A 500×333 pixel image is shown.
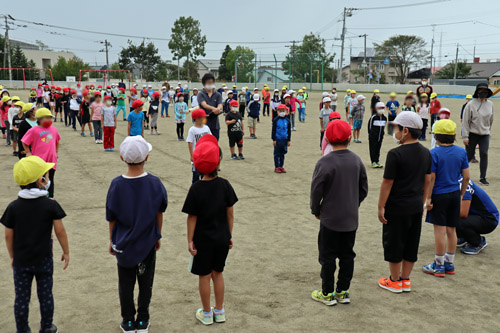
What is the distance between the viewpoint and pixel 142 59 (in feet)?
282

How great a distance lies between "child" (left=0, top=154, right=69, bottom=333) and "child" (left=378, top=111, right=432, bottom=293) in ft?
10.3

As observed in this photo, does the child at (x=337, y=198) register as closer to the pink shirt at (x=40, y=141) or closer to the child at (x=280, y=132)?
the pink shirt at (x=40, y=141)

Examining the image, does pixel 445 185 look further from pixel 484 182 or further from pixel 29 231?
pixel 484 182

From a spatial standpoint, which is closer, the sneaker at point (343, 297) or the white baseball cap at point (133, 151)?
the white baseball cap at point (133, 151)

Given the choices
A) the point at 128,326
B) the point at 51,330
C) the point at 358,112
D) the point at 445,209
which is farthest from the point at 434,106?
the point at 51,330

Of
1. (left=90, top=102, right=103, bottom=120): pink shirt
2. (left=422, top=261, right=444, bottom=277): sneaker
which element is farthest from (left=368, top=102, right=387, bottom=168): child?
(left=90, top=102, right=103, bottom=120): pink shirt

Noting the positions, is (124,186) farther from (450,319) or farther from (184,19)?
(184,19)

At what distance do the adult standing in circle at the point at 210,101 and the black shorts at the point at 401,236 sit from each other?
5.52m

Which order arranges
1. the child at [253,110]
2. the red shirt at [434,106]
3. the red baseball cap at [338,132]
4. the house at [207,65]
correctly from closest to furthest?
the red baseball cap at [338,132] < the child at [253,110] < the red shirt at [434,106] < the house at [207,65]

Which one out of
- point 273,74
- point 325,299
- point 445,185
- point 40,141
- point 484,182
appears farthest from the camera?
point 273,74

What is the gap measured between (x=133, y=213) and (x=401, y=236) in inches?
108

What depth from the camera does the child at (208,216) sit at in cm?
383

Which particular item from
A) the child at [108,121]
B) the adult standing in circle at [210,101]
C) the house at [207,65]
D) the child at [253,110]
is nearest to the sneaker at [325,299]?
the adult standing in circle at [210,101]

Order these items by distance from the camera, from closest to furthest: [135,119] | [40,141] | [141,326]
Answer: [141,326]
[40,141]
[135,119]
